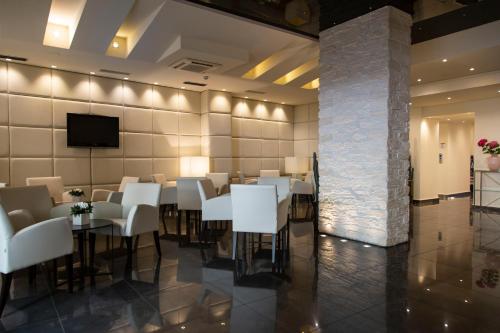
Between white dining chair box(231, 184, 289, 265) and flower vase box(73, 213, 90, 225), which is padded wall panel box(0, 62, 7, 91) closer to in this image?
flower vase box(73, 213, 90, 225)

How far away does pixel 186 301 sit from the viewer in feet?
10.2

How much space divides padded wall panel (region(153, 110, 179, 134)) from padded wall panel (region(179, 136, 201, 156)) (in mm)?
328

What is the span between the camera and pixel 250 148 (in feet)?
35.6

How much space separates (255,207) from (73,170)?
516 centimetres

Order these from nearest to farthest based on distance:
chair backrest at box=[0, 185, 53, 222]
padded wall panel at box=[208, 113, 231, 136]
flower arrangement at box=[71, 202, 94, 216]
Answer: flower arrangement at box=[71, 202, 94, 216]
chair backrest at box=[0, 185, 53, 222]
padded wall panel at box=[208, 113, 231, 136]

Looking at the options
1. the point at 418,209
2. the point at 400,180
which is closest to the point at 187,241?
the point at 400,180

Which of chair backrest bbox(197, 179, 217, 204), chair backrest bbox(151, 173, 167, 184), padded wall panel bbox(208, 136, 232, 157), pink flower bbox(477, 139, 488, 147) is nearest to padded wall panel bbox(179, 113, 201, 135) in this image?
padded wall panel bbox(208, 136, 232, 157)

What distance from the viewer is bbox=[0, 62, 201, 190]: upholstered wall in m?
6.88

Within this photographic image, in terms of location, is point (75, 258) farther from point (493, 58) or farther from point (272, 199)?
point (493, 58)

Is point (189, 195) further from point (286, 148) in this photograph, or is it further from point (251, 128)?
point (286, 148)

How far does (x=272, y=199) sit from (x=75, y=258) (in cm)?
273

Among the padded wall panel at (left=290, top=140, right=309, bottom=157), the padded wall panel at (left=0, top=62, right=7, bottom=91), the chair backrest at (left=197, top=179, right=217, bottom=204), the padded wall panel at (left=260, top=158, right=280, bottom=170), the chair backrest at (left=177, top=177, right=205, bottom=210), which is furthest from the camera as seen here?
the padded wall panel at (left=290, top=140, right=309, bottom=157)

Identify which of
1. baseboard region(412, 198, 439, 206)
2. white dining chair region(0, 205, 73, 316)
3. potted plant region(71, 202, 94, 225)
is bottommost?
baseboard region(412, 198, 439, 206)

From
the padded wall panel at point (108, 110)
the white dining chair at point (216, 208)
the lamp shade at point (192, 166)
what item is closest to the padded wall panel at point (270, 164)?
the lamp shade at point (192, 166)
